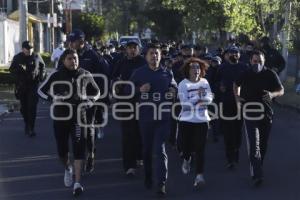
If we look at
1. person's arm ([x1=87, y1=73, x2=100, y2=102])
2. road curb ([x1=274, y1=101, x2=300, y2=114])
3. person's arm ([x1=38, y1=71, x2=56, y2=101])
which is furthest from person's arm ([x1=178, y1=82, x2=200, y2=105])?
road curb ([x1=274, y1=101, x2=300, y2=114])

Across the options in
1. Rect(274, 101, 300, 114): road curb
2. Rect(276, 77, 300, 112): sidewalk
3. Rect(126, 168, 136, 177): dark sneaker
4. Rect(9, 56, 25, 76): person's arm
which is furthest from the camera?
Rect(276, 77, 300, 112): sidewalk

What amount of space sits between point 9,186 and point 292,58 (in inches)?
1186

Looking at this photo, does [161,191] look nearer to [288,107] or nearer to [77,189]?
[77,189]

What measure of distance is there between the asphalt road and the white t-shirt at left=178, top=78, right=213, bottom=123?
89 cm

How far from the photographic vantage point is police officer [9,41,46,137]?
13172mm

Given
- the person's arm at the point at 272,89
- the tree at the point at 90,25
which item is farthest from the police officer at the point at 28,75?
the tree at the point at 90,25

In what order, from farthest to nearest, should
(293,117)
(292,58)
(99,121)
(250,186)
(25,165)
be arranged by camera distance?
(292,58) → (293,117) → (99,121) → (25,165) → (250,186)

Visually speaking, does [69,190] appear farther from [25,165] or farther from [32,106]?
[32,106]

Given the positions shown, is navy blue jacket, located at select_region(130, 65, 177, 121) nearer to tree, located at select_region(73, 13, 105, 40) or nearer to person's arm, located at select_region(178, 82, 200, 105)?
person's arm, located at select_region(178, 82, 200, 105)

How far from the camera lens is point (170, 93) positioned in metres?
8.35

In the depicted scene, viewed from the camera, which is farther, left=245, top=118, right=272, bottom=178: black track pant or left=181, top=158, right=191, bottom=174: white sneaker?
left=181, top=158, right=191, bottom=174: white sneaker

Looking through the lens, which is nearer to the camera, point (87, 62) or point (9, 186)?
point (9, 186)

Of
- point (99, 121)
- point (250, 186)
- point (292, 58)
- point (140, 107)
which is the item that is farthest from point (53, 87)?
point (292, 58)

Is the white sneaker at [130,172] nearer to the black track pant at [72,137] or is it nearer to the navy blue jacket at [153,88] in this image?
the black track pant at [72,137]
